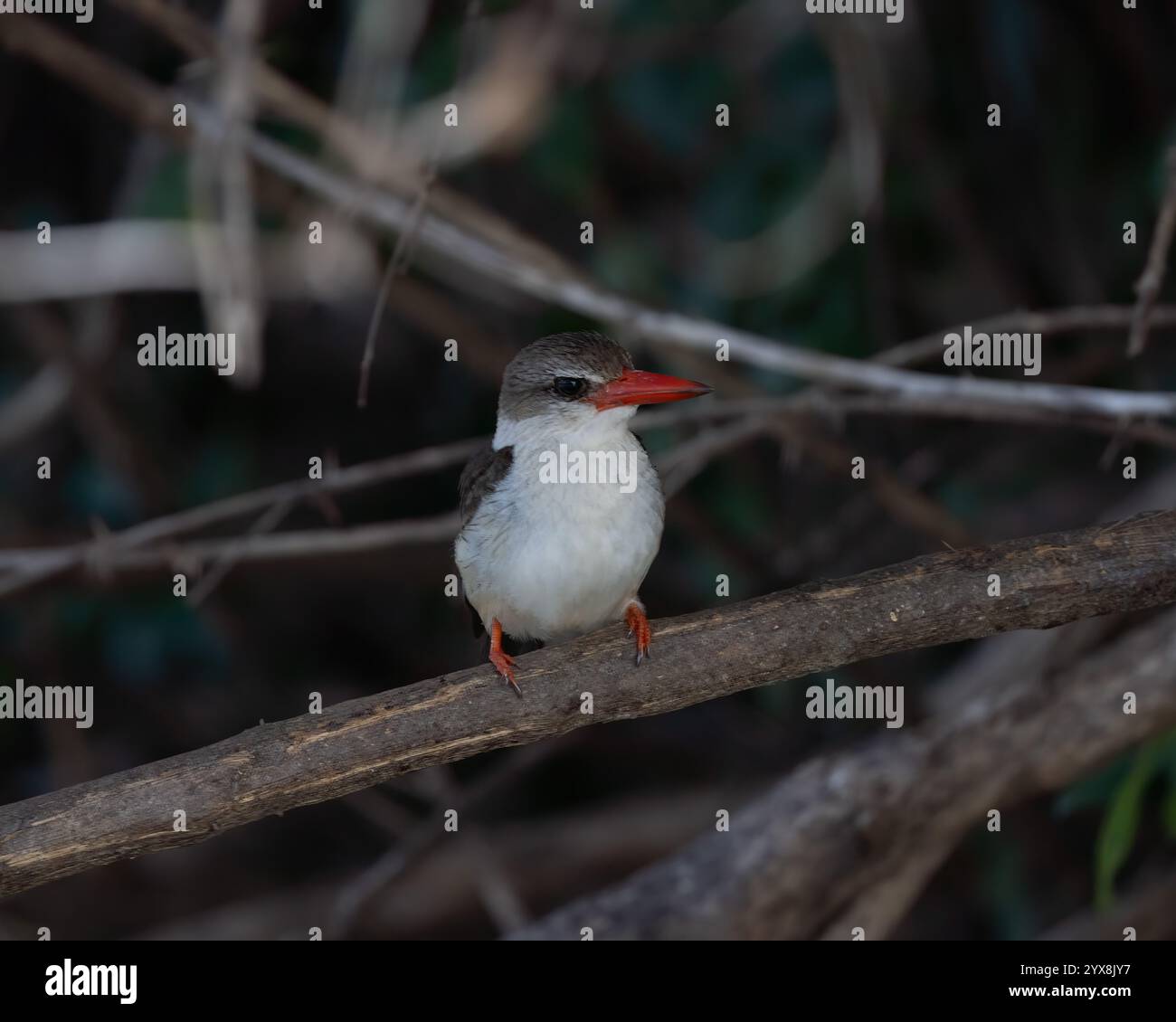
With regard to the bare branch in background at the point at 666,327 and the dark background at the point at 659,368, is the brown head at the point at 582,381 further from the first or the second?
the dark background at the point at 659,368

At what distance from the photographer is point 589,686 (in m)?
2.89

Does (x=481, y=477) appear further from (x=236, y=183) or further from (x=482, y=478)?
(x=236, y=183)

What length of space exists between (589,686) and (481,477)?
0.92m

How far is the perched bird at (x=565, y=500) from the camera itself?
3406 mm

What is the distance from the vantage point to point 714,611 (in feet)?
9.75

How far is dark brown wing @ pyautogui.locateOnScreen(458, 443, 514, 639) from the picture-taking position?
358 centimetres

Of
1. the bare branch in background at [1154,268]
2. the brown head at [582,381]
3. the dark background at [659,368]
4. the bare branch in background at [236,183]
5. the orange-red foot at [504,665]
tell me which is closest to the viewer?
the orange-red foot at [504,665]

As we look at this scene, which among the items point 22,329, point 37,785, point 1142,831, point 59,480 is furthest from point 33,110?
point 1142,831

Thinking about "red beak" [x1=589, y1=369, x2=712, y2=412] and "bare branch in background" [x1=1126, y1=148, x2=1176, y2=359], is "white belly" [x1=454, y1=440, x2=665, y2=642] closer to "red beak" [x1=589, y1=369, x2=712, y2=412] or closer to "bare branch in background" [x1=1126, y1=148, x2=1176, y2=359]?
"red beak" [x1=589, y1=369, x2=712, y2=412]

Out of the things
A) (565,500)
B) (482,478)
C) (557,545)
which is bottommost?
(557,545)

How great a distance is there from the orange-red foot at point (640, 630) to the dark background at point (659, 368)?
165 centimetres

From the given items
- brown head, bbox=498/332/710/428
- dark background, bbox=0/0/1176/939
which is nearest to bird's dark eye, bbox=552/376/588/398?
brown head, bbox=498/332/710/428

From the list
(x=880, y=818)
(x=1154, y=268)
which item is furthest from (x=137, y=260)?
(x=1154, y=268)

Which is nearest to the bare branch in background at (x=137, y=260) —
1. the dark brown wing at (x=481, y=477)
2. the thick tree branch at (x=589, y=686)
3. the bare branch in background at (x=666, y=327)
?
the bare branch in background at (x=666, y=327)
